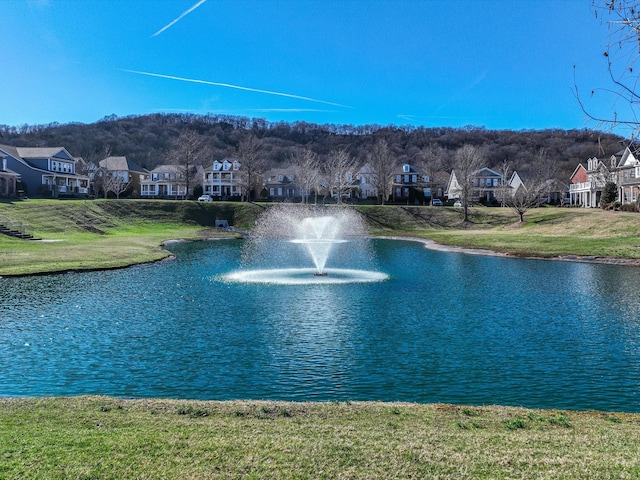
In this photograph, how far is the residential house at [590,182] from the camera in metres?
92.3

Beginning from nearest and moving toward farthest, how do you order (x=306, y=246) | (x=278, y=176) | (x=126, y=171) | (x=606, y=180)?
(x=306, y=246) < (x=606, y=180) < (x=126, y=171) < (x=278, y=176)

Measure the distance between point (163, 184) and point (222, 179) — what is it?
14.3 meters

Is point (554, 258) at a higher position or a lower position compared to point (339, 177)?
lower

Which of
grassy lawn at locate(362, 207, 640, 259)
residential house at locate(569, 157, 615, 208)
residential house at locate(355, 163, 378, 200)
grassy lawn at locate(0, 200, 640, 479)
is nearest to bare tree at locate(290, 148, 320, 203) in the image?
residential house at locate(355, 163, 378, 200)

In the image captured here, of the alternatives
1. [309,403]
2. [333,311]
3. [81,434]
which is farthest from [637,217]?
[81,434]

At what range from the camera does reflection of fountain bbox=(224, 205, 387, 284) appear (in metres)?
36.1

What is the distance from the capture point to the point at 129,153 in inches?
6929

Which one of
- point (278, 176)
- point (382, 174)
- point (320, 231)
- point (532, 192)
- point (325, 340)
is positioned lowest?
point (325, 340)

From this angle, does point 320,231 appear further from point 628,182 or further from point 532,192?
point 628,182

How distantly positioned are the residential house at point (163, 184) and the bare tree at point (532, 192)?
66545 millimetres

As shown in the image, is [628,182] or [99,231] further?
[628,182]

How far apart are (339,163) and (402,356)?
9003cm

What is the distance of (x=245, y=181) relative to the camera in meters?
105

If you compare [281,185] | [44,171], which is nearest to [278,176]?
[281,185]
